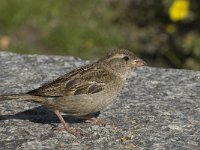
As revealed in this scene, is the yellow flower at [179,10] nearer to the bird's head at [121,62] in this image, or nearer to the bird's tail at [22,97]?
the bird's head at [121,62]

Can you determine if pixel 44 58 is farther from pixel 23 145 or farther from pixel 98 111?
pixel 23 145

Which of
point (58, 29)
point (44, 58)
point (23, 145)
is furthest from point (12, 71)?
point (58, 29)

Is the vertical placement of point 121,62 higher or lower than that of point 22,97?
higher

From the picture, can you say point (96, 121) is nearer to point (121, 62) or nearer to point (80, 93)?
point (80, 93)


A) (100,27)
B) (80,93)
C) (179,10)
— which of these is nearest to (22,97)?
(80,93)

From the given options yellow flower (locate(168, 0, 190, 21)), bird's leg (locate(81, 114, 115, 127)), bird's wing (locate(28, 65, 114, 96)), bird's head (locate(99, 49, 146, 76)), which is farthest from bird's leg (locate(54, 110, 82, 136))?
yellow flower (locate(168, 0, 190, 21))

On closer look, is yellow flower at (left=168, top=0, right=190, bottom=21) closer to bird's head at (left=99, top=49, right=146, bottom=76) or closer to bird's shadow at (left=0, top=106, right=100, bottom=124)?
bird's head at (left=99, top=49, right=146, bottom=76)
